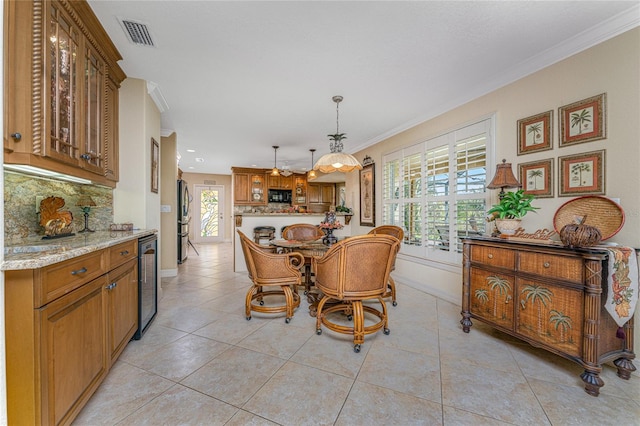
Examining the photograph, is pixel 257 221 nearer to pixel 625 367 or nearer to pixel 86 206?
pixel 86 206

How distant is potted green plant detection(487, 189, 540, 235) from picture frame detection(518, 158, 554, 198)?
0.47 ft

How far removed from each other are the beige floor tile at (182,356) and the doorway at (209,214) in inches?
305

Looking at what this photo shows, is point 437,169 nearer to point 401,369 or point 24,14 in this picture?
point 401,369

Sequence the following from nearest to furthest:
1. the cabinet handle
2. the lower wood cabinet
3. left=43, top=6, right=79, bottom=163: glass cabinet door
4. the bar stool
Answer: the lower wood cabinet, the cabinet handle, left=43, top=6, right=79, bottom=163: glass cabinet door, the bar stool

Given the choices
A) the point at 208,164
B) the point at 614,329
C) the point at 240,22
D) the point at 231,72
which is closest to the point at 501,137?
the point at 614,329

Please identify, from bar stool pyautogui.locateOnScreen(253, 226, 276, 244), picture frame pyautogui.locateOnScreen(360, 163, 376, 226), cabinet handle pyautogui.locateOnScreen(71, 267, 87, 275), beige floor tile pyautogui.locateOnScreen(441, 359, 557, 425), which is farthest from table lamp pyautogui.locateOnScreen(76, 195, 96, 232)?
picture frame pyautogui.locateOnScreen(360, 163, 376, 226)

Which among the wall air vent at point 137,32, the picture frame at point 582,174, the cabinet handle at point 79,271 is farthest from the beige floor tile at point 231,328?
the picture frame at point 582,174

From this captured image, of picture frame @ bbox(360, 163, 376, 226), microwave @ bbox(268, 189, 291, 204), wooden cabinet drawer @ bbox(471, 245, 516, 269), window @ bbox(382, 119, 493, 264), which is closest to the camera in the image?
wooden cabinet drawer @ bbox(471, 245, 516, 269)

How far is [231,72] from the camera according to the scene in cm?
259

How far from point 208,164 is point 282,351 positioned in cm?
672

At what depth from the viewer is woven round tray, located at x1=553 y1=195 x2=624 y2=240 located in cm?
184

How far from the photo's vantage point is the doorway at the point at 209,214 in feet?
30.7

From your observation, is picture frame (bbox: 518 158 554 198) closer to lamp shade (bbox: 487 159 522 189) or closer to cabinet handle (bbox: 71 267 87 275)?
lamp shade (bbox: 487 159 522 189)

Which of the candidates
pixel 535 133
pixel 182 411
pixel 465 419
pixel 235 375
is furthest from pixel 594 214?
pixel 182 411
